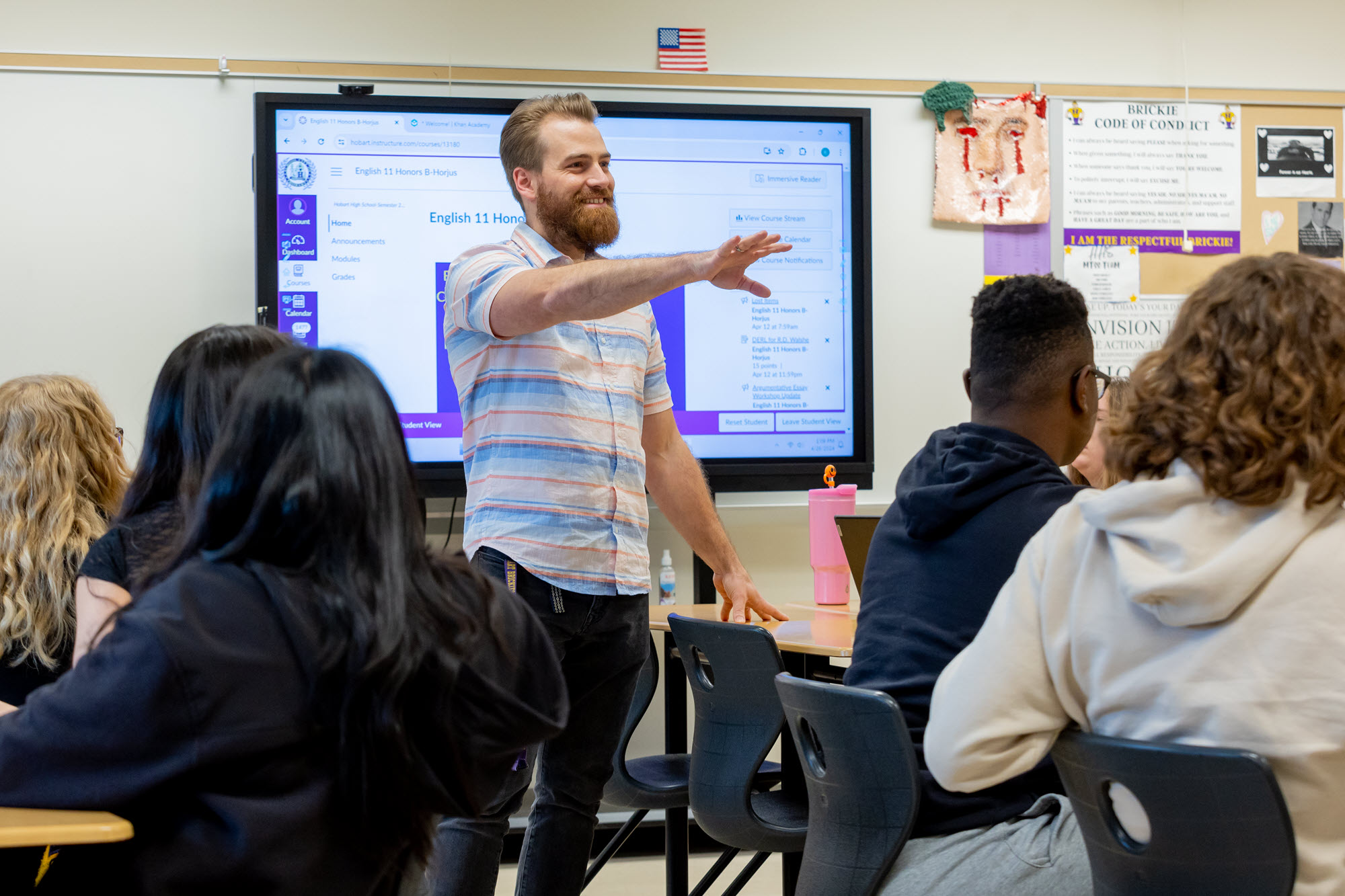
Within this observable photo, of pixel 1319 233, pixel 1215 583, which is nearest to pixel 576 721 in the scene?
pixel 1215 583

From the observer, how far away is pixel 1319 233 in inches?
149

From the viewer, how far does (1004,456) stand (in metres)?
1.46

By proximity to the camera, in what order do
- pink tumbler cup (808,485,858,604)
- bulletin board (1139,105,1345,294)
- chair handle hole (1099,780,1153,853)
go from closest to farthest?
chair handle hole (1099,780,1153,853) → pink tumbler cup (808,485,858,604) → bulletin board (1139,105,1345,294)

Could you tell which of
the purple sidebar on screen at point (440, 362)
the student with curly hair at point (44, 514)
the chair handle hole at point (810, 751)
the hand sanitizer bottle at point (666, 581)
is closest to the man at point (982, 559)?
the chair handle hole at point (810, 751)

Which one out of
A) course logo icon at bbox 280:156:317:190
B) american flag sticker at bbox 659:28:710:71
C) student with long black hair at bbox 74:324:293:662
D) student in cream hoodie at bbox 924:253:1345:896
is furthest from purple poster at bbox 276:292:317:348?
student in cream hoodie at bbox 924:253:1345:896

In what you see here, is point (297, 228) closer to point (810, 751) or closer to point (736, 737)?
point (736, 737)

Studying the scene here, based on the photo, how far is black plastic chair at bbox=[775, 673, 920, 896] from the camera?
144cm

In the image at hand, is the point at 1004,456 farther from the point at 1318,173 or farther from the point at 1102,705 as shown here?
the point at 1318,173

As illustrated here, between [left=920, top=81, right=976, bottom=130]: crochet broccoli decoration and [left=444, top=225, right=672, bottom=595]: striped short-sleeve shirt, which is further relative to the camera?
[left=920, top=81, right=976, bottom=130]: crochet broccoli decoration

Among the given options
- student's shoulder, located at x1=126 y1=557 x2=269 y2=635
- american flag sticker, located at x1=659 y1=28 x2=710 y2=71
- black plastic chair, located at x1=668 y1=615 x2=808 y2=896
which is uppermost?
american flag sticker, located at x1=659 y1=28 x2=710 y2=71

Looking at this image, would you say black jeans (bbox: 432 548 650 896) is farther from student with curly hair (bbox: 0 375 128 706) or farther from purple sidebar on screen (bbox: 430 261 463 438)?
purple sidebar on screen (bbox: 430 261 463 438)

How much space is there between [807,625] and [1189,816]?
1445mm

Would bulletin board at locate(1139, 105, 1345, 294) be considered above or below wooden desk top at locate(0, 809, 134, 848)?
above

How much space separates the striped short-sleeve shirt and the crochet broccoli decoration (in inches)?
68.4
